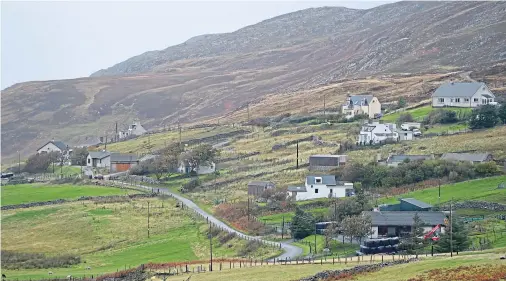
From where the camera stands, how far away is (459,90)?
119438 mm

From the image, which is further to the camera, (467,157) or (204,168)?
(204,168)

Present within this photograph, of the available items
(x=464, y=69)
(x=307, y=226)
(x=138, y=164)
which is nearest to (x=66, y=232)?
(x=307, y=226)

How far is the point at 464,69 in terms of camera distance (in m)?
170

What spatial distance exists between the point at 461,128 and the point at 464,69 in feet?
243

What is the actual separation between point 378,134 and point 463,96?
2438 centimetres

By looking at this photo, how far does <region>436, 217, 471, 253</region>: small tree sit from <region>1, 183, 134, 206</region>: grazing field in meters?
50.1

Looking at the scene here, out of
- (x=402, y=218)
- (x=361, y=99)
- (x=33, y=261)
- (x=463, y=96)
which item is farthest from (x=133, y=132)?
(x=402, y=218)

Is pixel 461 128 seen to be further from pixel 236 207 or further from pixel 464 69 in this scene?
pixel 464 69

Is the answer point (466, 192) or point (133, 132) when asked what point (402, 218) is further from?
point (133, 132)

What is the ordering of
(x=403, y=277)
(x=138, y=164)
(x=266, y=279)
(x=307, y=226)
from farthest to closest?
(x=138, y=164), (x=307, y=226), (x=266, y=279), (x=403, y=277)

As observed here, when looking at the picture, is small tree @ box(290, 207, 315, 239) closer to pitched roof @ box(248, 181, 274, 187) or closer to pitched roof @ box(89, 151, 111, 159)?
pitched roof @ box(248, 181, 274, 187)

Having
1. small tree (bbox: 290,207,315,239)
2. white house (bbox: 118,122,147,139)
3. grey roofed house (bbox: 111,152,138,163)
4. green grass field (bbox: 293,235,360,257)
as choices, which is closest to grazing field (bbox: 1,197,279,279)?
green grass field (bbox: 293,235,360,257)

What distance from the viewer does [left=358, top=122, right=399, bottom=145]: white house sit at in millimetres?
100062

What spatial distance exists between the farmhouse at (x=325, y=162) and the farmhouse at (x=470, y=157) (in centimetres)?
1297
